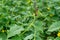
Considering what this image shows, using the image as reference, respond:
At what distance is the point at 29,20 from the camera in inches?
97.7

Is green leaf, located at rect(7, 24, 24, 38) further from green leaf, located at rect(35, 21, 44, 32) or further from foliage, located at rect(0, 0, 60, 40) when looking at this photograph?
green leaf, located at rect(35, 21, 44, 32)

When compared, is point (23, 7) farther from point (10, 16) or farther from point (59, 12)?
point (59, 12)

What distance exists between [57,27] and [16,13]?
76 centimetres

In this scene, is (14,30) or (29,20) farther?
(29,20)

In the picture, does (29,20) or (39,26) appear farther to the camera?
(29,20)

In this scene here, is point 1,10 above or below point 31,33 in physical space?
above

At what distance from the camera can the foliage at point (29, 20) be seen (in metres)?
2.21

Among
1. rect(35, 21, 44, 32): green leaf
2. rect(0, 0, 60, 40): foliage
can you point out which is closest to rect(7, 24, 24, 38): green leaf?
rect(0, 0, 60, 40): foliage

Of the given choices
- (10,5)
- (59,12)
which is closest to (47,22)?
(59,12)

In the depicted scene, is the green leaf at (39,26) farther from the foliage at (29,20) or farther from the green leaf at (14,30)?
the green leaf at (14,30)

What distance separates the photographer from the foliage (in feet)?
7.25

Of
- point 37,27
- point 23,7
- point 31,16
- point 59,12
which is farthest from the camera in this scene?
point 23,7

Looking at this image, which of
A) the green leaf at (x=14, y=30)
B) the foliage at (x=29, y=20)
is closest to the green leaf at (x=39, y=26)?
the foliage at (x=29, y=20)

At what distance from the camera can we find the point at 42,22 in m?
2.48
